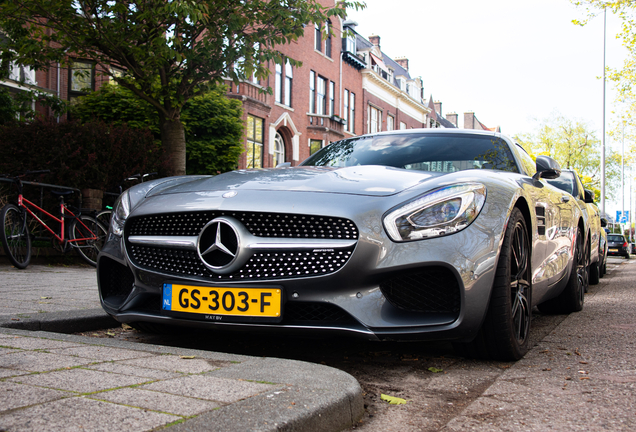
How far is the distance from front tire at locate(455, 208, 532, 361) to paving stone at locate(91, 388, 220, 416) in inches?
64.8

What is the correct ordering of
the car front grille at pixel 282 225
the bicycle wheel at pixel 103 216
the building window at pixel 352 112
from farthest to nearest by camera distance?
the building window at pixel 352 112 < the bicycle wheel at pixel 103 216 < the car front grille at pixel 282 225

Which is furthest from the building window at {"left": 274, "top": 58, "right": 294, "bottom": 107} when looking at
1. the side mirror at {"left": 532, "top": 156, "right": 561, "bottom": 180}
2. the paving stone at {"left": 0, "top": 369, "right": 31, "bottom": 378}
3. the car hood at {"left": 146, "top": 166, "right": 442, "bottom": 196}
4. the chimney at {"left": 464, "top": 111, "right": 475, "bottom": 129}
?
the chimney at {"left": 464, "top": 111, "right": 475, "bottom": 129}

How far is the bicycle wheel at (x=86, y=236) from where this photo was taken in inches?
346

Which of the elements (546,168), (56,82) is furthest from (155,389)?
(56,82)

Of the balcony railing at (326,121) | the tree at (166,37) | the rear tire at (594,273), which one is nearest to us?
the rear tire at (594,273)

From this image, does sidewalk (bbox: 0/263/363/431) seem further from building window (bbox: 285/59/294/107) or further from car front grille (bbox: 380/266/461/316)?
building window (bbox: 285/59/294/107)

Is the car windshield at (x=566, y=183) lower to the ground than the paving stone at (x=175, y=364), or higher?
higher

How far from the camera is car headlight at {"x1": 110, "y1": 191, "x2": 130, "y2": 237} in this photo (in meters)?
3.43

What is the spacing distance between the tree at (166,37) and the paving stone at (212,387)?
26.6ft

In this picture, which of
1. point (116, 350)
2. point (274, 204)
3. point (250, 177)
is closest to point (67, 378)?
point (116, 350)

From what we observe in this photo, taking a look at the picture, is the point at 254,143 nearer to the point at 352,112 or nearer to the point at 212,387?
the point at 352,112

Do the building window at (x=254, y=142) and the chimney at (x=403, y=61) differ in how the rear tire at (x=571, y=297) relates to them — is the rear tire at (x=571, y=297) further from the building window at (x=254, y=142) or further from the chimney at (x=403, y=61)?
the chimney at (x=403, y=61)

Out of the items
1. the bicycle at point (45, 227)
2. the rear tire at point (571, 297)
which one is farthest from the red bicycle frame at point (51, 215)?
the rear tire at point (571, 297)

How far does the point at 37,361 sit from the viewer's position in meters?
2.38
